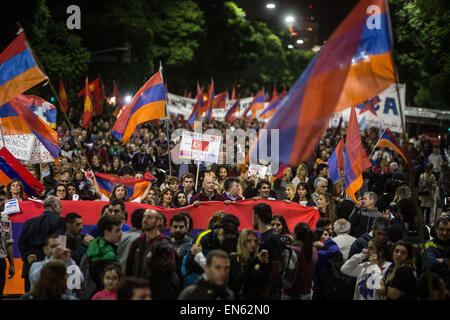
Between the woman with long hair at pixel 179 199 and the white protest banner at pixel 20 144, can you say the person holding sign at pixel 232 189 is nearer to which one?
the woman with long hair at pixel 179 199

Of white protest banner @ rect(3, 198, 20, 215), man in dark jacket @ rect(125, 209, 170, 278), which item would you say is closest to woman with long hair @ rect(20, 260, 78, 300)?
man in dark jacket @ rect(125, 209, 170, 278)

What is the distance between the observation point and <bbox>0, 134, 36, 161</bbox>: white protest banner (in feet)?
36.6

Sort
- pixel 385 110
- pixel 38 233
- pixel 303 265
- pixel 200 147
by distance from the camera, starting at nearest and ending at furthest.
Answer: pixel 303 265, pixel 38 233, pixel 200 147, pixel 385 110

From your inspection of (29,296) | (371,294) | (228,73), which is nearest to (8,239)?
(29,296)

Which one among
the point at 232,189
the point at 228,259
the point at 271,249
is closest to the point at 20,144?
the point at 232,189

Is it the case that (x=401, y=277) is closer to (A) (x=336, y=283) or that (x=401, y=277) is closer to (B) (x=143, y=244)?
(A) (x=336, y=283)

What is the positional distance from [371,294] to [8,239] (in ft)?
15.7

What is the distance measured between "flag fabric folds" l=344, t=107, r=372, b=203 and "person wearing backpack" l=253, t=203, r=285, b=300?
3454 millimetres

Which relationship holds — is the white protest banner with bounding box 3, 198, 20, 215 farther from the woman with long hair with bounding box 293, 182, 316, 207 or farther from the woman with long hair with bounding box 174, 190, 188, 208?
the woman with long hair with bounding box 293, 182, 316, 207

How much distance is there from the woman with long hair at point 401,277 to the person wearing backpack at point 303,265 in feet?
2.56

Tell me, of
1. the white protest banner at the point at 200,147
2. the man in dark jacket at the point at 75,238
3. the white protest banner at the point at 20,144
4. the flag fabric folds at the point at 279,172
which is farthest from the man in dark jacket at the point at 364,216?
the white protest banner at the point at 20,144

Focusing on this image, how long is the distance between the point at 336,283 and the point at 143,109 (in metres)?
6.23

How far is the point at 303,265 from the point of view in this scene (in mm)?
6215

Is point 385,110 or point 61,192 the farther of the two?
point 385,110
